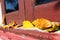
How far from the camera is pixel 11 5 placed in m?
1.07

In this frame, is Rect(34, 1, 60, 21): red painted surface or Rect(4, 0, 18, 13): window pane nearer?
Rect(34, 1, 60, 21): red painted surface

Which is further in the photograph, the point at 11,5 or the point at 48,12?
the point at 11,5

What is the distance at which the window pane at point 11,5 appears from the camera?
1004 mm

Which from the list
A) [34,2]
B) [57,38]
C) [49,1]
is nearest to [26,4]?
[34,2]

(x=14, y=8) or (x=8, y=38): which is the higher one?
(x=14, y=8)

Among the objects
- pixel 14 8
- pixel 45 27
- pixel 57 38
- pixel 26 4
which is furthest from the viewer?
pixel 14 8

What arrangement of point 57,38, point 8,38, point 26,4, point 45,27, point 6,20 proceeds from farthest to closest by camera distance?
point 6,20 < point 26,4 < point 8,38 < point 45,27 < point 57,38

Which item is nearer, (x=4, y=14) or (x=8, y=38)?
(x=8, y=38)

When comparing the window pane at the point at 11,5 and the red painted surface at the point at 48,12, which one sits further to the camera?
the window pane at the point at 11,5

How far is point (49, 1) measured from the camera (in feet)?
2.36

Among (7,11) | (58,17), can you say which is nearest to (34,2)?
(58,17)

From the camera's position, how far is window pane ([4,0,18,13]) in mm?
1004

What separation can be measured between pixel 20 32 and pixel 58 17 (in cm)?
17

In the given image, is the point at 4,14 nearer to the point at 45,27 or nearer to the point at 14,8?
the point at 14,8
